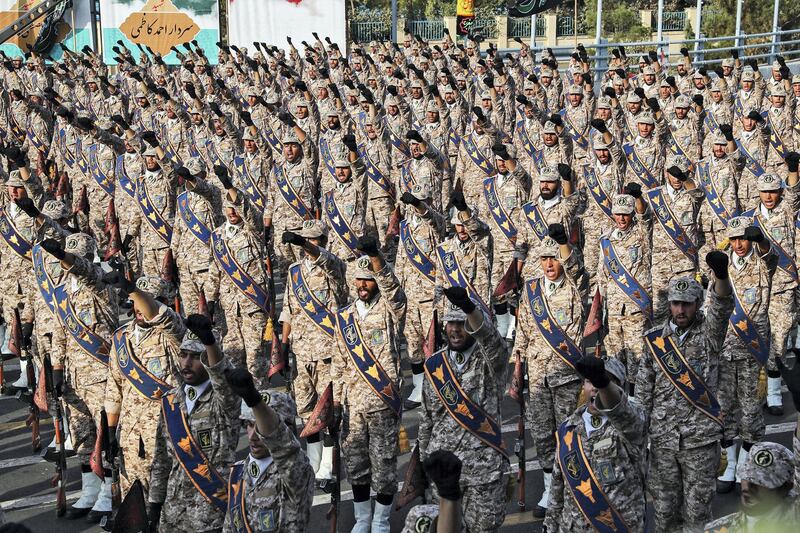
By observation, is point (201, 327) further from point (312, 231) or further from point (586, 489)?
point (312, 231)

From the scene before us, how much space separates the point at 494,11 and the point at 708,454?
4481 cm

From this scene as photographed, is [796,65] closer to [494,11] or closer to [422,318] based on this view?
[494,11]

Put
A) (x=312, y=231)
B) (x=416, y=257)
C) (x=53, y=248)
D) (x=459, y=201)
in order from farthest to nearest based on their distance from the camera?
(x=416, y=257), (x=459, y=201), (x=312, y=231), (x=53, y=248)

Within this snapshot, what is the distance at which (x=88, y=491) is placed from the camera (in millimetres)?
9094

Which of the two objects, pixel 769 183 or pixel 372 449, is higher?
pixel 769 183

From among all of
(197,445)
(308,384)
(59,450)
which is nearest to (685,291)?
(197,445)

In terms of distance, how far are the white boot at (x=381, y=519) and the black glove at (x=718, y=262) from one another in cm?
323

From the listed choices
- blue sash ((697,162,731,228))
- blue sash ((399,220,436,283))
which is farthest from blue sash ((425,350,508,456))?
blue sash ((697,162,731,228))

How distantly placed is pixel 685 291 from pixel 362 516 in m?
3.16

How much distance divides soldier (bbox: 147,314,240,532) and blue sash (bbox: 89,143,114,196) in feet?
33.2

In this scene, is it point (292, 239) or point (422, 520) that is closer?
point (422, 520)

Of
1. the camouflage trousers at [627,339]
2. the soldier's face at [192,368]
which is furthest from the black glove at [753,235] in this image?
the soldier's face at [192,368]

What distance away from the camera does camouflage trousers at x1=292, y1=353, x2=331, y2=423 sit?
944cm

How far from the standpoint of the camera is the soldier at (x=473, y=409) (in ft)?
23.4
